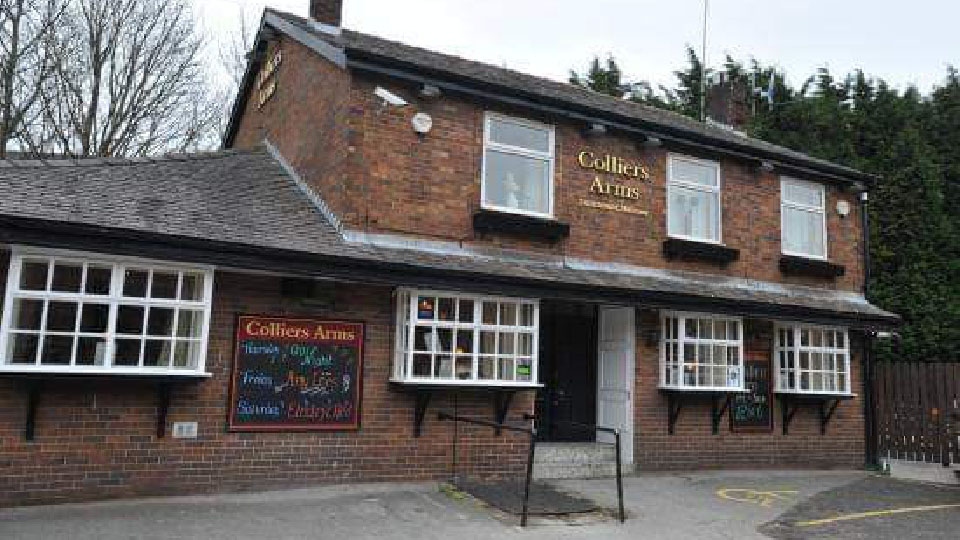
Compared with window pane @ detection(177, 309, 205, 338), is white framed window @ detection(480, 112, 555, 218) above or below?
above

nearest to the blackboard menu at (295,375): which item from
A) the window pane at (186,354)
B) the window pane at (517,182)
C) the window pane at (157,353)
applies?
the window pane at (186,354)

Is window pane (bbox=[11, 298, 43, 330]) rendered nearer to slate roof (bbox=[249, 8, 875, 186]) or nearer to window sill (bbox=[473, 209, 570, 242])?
slate roof (bbox=[249, 8, 875, 186])

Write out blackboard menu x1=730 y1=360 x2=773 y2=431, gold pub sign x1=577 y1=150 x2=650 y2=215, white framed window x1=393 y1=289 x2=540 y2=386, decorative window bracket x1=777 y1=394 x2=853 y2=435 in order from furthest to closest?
decorative window bracket x1=777 y1=394 x2=853 y2=435 < blackboard menu x1=730 y1=360 x2=773 y2=431 < gold pub sign x1=577 y1=150 x2=650 y2=215 < white framed window x1=393 y1=289 x2=540 y2=386

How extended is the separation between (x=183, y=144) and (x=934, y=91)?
22.4 m

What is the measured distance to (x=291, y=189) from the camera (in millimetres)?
10281

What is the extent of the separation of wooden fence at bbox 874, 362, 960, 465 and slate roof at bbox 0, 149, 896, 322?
9.01 ft

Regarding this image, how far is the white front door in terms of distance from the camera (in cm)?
1079

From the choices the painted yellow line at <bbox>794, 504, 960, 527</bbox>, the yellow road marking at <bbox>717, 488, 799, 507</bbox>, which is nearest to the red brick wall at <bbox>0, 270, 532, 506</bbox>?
the yellow road marking at <bbox>717, 488, 799, 507</bbox>

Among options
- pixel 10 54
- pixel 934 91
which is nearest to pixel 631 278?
pixel 10 54

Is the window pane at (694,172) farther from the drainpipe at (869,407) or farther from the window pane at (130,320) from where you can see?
the window pane at (130,320)

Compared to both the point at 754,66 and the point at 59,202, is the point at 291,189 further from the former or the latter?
the point at 754,66

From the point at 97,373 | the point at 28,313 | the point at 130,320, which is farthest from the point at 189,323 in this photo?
the point at 28,313

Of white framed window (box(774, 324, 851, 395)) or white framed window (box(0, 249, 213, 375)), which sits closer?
white framed window (box(0, 249, 213, 375))

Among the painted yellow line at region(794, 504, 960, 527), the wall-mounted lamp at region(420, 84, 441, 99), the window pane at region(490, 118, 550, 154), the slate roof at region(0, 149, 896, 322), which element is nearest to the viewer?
the slate roof at region(0, 149, 896, 322)
